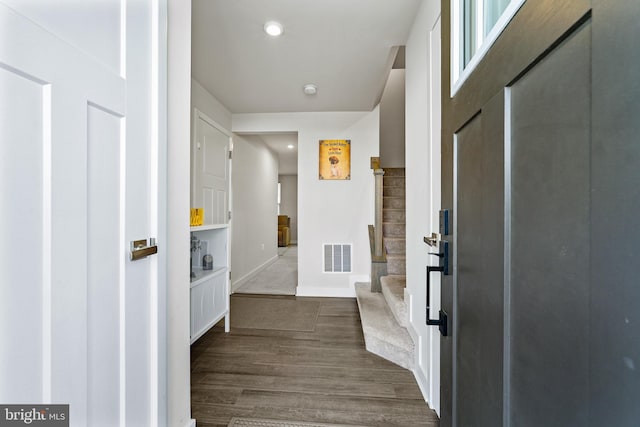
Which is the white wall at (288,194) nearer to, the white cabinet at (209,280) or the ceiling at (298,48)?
the ceiling at (298,48)

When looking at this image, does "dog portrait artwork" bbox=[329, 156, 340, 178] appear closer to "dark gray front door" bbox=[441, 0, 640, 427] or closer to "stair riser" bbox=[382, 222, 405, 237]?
"stair riser" bbox=[382, 222, 405, 237]

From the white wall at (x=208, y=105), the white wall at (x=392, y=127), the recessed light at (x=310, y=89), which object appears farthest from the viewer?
the white wall at (x=392, y=127)

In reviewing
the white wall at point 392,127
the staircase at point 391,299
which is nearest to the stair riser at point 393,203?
the staircase at point 391,299

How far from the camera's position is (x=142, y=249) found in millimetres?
980

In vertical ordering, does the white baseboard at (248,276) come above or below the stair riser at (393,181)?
below

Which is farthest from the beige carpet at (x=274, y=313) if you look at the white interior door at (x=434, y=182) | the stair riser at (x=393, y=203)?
the stair riser at (x=393, y=203)

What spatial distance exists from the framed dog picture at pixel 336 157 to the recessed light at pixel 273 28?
180 cm

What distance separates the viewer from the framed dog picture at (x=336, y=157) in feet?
12.5

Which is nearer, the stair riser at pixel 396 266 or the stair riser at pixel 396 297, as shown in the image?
the stair riser at pixel 396 297

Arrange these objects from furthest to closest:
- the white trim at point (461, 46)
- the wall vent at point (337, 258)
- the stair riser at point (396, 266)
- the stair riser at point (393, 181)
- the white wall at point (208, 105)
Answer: the stair riser at point (393, 181), the wall vent at point (337, 258), the stair riser at point (396, 266), the white wall at point (208, 105), the white trim at point (461, 46)

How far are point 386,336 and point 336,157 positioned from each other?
8.16 feet

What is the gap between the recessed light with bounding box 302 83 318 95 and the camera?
3.02 m

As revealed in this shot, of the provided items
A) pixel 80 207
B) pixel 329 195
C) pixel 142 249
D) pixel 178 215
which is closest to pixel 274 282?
pixel 329 195

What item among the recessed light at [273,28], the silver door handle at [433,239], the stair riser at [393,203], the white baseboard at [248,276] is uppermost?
the recessed light at [273,28]
